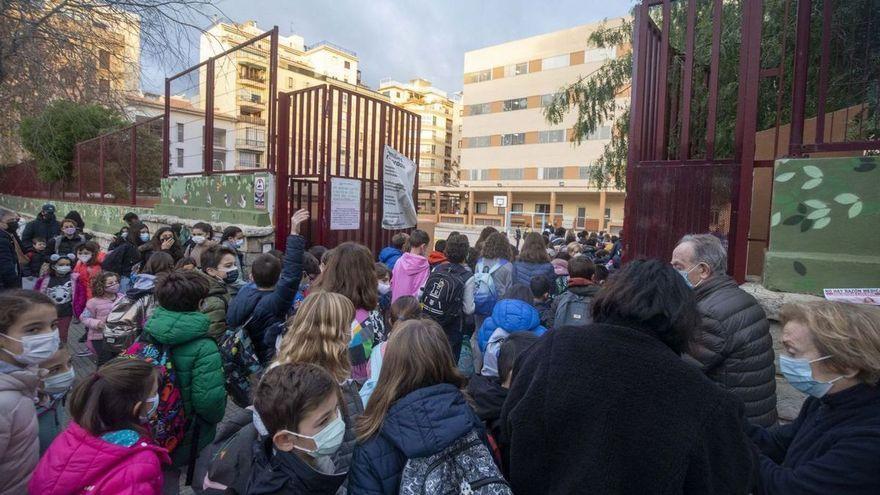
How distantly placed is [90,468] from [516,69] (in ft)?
138

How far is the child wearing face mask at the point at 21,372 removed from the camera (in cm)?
181

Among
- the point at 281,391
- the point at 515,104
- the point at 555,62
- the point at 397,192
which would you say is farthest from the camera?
the point at 515,104

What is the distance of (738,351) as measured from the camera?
2.25 meters

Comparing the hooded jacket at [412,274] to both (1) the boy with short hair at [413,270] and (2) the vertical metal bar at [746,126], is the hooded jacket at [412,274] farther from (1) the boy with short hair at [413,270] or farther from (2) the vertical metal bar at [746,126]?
(2) the vertical metal bar at [746,126]

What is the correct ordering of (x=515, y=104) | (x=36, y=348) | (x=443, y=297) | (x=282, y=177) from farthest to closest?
(x=515, y=104)
(x=282, y=177)
(x=443, y=297)
(x=36, y=348)

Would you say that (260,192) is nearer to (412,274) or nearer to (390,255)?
(390,255)

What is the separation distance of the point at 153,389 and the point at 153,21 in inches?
121

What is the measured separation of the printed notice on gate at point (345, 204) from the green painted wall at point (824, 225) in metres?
5.05

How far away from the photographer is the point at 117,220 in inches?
486

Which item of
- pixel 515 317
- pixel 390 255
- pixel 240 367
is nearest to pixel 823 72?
pixel 515 317

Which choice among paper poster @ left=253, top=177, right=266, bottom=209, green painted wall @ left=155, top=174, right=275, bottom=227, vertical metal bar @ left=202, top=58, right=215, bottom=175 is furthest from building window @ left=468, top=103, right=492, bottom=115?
paper poster @ left=253, top=177, right=266, bottom=209

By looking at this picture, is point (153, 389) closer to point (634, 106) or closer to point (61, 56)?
point (61, 56)

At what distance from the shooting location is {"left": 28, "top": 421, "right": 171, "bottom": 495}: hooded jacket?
65.7 inches

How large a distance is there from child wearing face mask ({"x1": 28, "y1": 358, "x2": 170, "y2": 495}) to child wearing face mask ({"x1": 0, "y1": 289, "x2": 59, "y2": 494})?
0.38 feet
